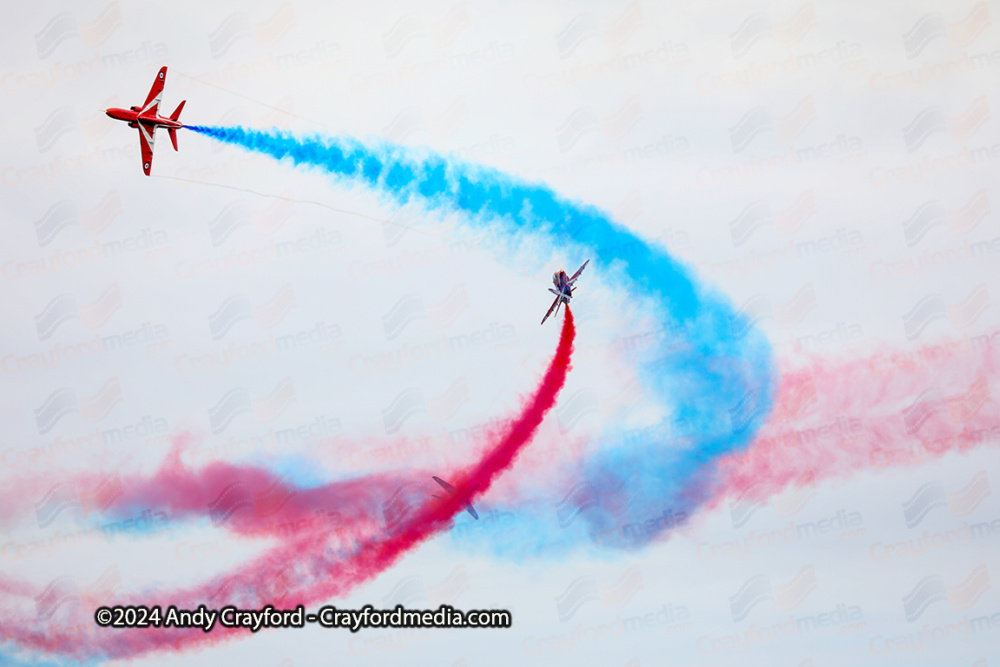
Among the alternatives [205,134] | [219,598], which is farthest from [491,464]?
[205,134]

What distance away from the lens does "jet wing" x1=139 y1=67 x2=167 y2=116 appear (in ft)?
361

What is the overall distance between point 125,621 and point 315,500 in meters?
13.7

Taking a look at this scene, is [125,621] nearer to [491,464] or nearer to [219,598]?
[219,598]

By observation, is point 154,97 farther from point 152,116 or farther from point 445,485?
point 445,485

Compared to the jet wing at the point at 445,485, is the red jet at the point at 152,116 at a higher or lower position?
higher

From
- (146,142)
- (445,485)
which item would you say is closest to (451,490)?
(445,485)

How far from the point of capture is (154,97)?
110312 millimetres

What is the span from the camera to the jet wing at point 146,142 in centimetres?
11056

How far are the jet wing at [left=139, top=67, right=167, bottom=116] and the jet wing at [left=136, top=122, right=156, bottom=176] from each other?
882 mm

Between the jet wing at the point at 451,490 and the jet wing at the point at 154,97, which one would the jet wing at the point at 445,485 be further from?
the jet wing at the point at 154,97

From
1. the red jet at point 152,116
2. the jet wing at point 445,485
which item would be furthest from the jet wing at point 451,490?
the red jet at point 152,116

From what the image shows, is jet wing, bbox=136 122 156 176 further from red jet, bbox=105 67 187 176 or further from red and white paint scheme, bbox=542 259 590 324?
red and white paint scheme, bbox=542 259 590 324

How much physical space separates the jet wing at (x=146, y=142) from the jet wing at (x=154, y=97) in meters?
0.88

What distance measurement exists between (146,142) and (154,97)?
3.34 m
